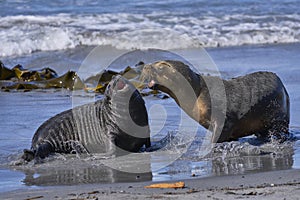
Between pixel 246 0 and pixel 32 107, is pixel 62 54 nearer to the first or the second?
pixel 32 107

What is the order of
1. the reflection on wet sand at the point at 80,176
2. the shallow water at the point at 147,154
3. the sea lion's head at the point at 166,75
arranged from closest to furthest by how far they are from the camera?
1. the reflection on wet sand at the point at 80,176
2. the shallow water at the point at 147,154
3. the sea lion's head at the point at 166,75

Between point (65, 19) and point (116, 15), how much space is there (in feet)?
3.61

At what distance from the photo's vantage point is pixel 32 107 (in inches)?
334

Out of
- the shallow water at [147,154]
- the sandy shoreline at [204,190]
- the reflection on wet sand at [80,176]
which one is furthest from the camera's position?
the shallow water at [147,154]

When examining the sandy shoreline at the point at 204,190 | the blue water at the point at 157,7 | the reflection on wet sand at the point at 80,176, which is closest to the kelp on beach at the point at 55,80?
the reflection on wet sand at the point at 80,176

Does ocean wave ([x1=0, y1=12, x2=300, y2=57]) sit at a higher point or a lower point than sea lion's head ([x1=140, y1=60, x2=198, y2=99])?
higher

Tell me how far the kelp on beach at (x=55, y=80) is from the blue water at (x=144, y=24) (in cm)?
278

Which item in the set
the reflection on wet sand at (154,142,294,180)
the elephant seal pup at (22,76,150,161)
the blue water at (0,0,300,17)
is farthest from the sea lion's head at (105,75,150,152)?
the blue water at (0,0,300,17)

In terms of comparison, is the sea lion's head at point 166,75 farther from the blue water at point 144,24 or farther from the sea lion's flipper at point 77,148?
the blue water at point 144,24

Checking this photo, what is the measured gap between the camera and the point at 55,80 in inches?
391

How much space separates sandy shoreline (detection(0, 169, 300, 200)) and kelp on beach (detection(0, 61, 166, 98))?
4.07 m

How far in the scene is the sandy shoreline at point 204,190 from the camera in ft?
15.2

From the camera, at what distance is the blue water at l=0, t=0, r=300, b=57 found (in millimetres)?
13867

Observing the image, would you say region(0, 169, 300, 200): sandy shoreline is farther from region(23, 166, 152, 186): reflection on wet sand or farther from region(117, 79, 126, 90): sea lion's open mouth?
region(117, 79, 126, 90): sea lion's open mouth
